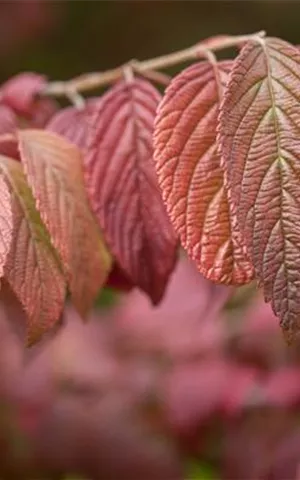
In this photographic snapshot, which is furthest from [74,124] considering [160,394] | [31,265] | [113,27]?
[113,27]

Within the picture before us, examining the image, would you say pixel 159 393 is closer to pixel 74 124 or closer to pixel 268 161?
pixel 74 124

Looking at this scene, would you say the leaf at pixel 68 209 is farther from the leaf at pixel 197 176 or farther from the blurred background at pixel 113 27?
the blurred background at pixel 113 27

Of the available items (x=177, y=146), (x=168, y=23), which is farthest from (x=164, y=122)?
(x=168, y=23)

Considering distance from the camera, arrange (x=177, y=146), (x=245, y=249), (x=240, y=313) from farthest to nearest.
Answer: (x=240, y=313), (x=177, y=146), (x=245, y=249)

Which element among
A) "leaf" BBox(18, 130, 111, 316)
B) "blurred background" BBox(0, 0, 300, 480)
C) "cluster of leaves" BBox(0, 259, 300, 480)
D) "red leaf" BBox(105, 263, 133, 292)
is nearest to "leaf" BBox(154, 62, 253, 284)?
"leaf" BBox(18, 130, 111, 316)

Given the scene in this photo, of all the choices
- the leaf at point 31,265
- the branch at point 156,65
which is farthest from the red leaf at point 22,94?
the leaf at point 31,265

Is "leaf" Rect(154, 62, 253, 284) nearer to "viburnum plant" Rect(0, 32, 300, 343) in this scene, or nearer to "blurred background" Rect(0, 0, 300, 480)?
"viburnum plant" Rect(0, 32, 300, 343)

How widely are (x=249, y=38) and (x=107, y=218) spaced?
10.4 inches

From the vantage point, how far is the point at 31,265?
1.32m

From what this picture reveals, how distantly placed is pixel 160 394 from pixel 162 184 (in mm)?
1356

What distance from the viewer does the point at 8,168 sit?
4.60 ft

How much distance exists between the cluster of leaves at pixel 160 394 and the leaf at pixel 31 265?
679 mm

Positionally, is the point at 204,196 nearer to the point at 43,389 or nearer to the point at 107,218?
the point at 107,218

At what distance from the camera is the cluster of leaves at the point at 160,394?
2.33m
